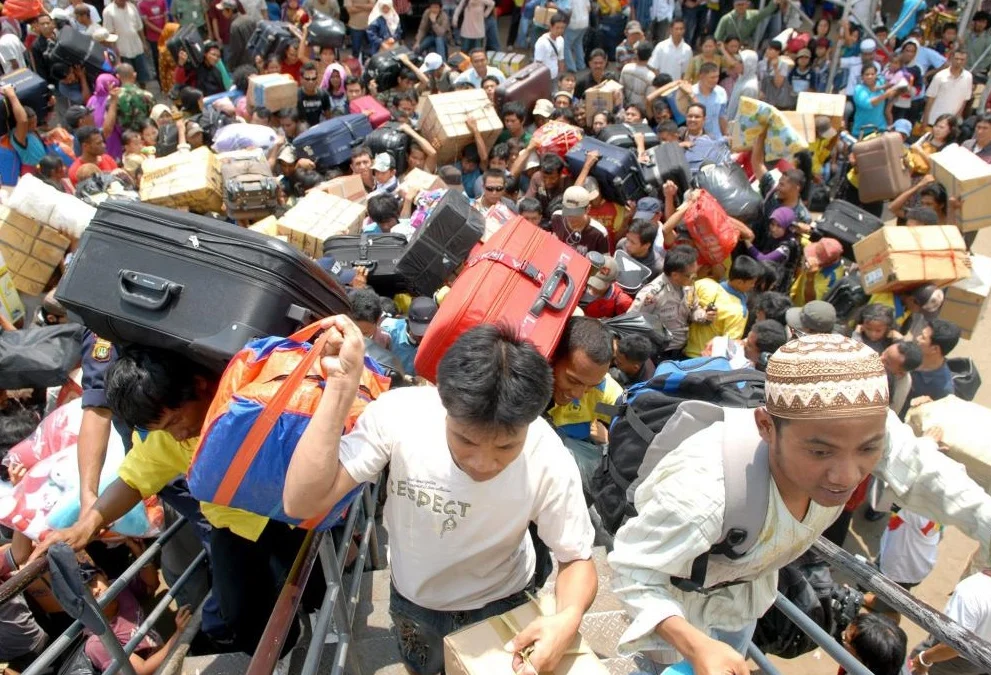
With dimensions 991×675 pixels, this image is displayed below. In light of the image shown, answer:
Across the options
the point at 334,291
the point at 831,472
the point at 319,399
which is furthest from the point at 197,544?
the point at 831,472

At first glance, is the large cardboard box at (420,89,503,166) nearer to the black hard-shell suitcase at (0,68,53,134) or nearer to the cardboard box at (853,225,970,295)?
the black hard-shell suitcase at (0,68,53,134)

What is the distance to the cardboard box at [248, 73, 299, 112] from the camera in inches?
362

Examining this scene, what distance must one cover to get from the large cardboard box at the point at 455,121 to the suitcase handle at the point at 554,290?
4970 mm

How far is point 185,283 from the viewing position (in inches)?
95.4

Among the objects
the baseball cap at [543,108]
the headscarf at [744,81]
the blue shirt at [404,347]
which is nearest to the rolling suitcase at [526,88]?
the baseball cap at [543,108]

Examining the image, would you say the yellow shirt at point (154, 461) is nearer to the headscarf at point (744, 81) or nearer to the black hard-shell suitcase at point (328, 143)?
the black hard-shell suitcase at point (328, 143)

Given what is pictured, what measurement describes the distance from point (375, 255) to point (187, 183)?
2.51 meters

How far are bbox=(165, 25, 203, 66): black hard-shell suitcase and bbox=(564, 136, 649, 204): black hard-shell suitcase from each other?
20.2ft

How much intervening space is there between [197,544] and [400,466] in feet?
6.36

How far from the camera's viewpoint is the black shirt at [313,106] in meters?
9.46

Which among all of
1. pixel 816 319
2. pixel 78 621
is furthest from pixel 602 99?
pixel 78 621

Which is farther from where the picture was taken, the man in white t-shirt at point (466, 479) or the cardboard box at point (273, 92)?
the cardboard box at point (273, 92)

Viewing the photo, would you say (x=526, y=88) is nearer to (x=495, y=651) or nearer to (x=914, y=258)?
(x=914, y=258)

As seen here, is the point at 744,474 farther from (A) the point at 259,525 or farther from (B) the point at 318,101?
(B) the point at 318,101
